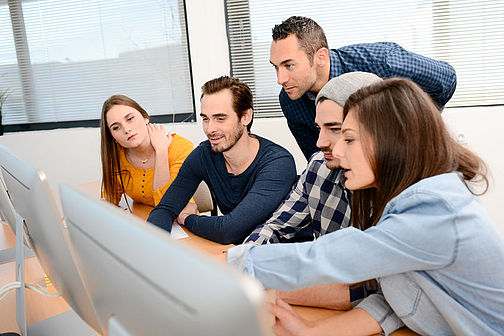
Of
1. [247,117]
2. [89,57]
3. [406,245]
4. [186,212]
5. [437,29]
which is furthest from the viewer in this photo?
[89,57]

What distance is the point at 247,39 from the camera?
10.9 ft

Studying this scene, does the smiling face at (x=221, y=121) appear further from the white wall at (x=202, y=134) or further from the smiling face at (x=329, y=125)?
the white wall at (x=202, y=134)

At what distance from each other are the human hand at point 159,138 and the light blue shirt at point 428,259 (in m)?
1.42

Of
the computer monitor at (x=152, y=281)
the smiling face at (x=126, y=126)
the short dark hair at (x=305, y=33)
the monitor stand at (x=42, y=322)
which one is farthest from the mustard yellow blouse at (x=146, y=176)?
the computer monitor at (x=152, y=281)

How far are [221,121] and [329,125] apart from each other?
0.60 meters

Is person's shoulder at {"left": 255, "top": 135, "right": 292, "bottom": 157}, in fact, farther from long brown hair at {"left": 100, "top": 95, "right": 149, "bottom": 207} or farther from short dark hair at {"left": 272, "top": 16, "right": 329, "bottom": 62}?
long brown hair at {"left": 100, "top": 95, "right": 149, "bottom": 207}

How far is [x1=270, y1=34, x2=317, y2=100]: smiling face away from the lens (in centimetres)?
207

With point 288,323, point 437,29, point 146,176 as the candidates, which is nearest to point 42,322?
point 288,323

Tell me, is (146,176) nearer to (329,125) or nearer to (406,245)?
(329,125)

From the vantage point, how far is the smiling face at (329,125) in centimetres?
141

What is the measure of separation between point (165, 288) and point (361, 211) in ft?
2.82

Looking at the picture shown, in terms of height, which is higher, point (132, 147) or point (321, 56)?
point (321, 56)

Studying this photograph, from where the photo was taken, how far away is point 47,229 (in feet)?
2.82

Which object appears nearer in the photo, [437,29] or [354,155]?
[354,155]
